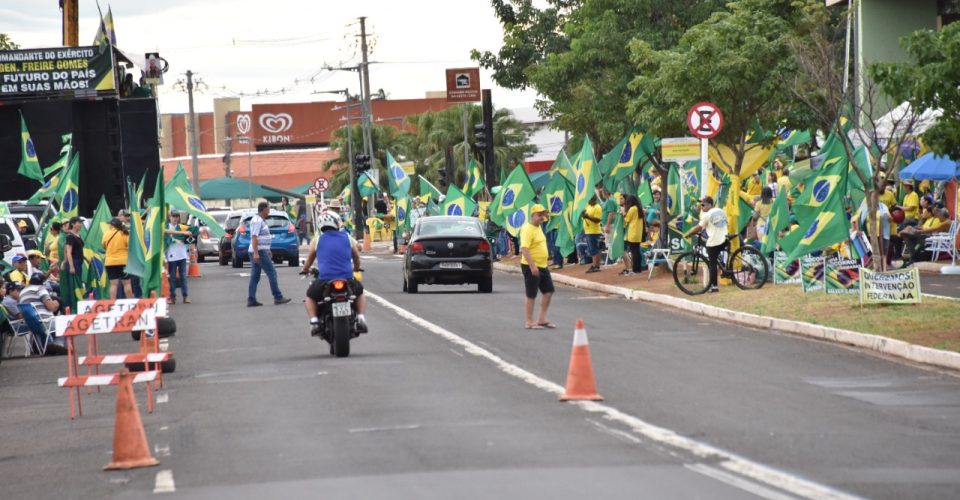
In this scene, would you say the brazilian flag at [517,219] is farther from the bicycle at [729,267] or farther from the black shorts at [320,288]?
the black shorts at [320,288]

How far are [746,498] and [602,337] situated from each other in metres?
11.6

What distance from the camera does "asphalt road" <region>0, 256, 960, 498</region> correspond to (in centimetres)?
940

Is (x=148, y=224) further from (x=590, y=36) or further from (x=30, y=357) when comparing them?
(x=590, y=36)

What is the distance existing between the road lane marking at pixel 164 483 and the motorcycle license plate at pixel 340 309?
24.8ft

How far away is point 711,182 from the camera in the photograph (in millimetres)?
34719

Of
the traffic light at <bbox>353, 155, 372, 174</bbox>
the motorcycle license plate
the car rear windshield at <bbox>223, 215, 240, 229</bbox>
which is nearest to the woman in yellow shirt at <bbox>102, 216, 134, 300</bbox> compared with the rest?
the motorcycle license plate

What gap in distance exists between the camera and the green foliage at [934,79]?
16.5 metres

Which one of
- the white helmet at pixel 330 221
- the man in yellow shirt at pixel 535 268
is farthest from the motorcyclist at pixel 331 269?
the man in yellow shirt at pixel 535 268

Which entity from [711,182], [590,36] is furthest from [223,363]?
[590,36]

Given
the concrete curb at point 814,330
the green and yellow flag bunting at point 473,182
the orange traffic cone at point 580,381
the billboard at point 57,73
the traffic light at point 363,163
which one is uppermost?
the billboard at point 57,73

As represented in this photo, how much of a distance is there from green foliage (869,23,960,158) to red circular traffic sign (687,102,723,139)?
916 cm

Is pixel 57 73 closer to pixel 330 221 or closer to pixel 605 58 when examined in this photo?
pixel 605 58

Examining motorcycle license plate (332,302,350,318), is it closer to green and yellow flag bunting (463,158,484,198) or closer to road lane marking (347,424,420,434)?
road lane marking (347,424,420,434)

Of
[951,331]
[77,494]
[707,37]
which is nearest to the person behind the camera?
[77,494]
